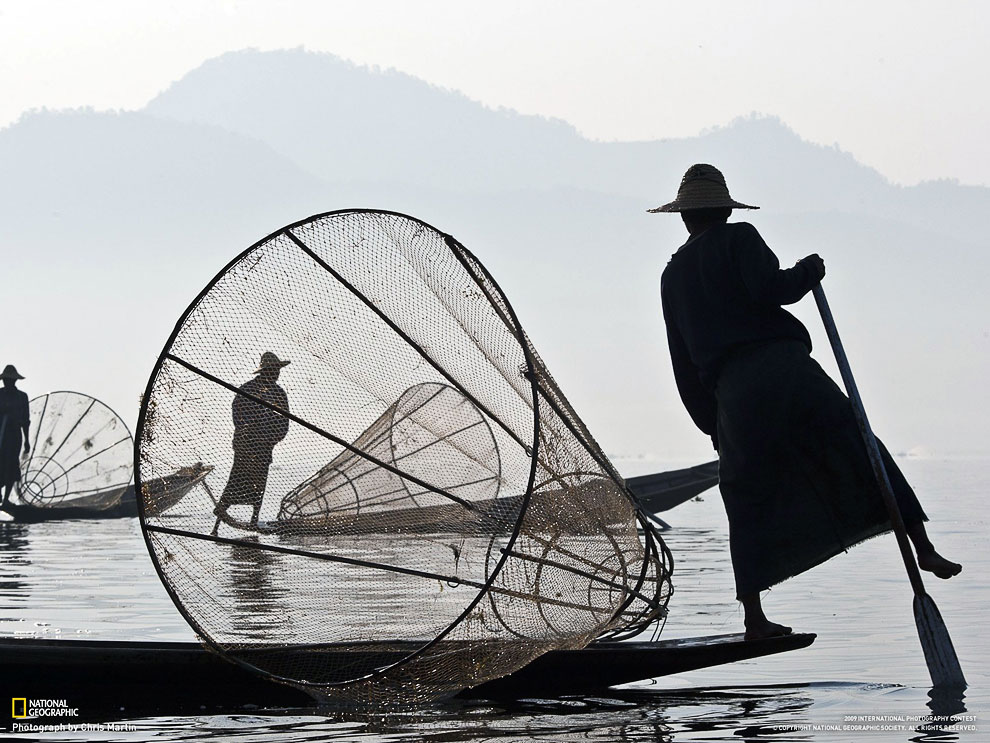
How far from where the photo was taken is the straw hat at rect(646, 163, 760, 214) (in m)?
5.16

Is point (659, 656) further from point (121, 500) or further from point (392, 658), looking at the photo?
point (121, 500)

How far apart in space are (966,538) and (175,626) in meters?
9.93

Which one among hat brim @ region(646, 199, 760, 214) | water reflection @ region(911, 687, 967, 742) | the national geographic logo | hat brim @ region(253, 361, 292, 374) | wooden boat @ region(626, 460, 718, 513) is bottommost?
water reflection @ region(911, 687, 967, 742)

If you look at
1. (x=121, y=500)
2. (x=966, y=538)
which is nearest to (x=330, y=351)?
(x=966, y=538)

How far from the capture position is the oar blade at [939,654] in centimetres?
492

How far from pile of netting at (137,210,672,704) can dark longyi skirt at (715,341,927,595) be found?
0.46 m

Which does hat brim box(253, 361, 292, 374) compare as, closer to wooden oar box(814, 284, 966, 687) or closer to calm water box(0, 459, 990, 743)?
calm water box(0, 459, 990, 743)

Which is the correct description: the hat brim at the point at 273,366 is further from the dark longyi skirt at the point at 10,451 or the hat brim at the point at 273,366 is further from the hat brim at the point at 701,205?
the dark longyi skirt at the point at 10,451

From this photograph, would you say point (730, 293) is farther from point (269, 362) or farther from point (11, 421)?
point (11, 421)

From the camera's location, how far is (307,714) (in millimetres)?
4645

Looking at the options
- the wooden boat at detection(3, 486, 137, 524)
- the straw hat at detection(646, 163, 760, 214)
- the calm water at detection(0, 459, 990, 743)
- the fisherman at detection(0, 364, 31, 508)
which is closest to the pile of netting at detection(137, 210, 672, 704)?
the calm water at detection(0, 459, 990, 743)

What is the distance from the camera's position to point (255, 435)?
5875 mm

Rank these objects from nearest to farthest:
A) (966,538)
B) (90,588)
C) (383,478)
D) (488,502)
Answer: (488,502) < (383,478) < (90,588) < (966,538)

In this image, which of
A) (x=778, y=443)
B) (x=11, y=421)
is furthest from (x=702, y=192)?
(x=11, y=421)
